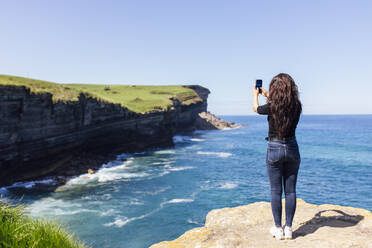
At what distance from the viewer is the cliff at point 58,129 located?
27188 mm

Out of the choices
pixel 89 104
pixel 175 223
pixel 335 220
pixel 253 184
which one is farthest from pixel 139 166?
pixel 335 220

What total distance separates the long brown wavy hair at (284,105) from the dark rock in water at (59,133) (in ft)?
93.4

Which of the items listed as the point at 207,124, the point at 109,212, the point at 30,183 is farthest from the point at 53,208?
the point at 207,124

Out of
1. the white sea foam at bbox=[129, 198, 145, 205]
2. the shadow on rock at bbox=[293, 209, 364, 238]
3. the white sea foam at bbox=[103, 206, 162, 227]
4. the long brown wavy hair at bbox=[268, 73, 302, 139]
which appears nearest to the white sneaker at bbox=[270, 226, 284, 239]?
the shadow on rock at bbox=[293, 209, 364, 238]

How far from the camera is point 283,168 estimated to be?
5.42m

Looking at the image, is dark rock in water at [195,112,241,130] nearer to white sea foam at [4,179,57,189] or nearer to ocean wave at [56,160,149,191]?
ocean wave at [56,160,149,191]

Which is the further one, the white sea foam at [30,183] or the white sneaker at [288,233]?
the white sea foam at [30,183]

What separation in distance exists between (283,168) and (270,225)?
6.61 feet

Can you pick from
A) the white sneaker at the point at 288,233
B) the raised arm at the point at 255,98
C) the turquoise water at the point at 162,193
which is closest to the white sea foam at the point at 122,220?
the turquoise water at the point at 162,193

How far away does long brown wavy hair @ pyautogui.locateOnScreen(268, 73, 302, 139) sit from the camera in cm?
514

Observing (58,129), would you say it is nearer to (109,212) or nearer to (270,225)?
(109,212)

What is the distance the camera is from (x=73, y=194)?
85.9ft

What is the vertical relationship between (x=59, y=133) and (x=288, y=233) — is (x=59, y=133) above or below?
below

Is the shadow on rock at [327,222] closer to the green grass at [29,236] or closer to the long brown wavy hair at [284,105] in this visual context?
the long brown wavy hair at [284,105]
